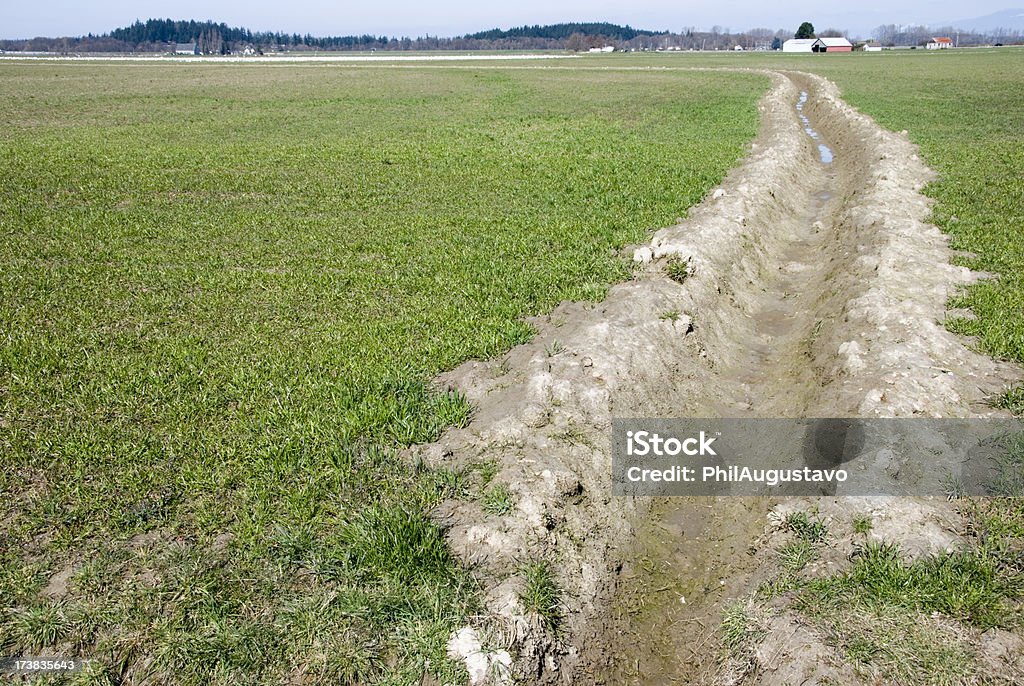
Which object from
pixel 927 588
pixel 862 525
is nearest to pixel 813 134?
pixel 862 525

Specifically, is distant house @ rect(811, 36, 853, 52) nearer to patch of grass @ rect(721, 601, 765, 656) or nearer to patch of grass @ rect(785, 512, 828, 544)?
patch of grass @ rect(785, 512, 828, 544)

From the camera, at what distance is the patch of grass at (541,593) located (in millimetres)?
4895

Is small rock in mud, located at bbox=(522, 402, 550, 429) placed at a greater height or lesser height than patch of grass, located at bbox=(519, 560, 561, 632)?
greater

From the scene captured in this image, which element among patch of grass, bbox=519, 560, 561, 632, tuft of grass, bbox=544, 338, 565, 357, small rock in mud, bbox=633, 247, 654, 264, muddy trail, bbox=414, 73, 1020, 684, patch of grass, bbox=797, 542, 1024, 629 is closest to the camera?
patch of grass, bbox=797, 542, 1024, 629

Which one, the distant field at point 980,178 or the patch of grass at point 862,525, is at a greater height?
the distant field at point 980,178

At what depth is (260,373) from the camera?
770 cm

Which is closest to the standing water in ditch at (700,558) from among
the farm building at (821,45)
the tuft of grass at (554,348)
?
the tuft of grass at (554,348)

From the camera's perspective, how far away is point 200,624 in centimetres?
467

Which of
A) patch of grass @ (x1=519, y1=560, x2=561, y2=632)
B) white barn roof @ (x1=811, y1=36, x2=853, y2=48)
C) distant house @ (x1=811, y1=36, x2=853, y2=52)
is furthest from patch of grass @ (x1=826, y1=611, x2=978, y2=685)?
white barn roof @ (x1=811, y1=36, x2=853, y2=48)

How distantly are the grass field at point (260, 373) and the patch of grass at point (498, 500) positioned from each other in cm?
23

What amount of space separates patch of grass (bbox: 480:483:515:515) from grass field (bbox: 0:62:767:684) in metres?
0.23

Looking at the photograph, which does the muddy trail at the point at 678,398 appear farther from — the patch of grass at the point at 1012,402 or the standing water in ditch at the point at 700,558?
the patch of grass at the point at 1012,402

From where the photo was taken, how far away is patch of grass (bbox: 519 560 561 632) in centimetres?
489

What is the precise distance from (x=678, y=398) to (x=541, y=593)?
3737mm
